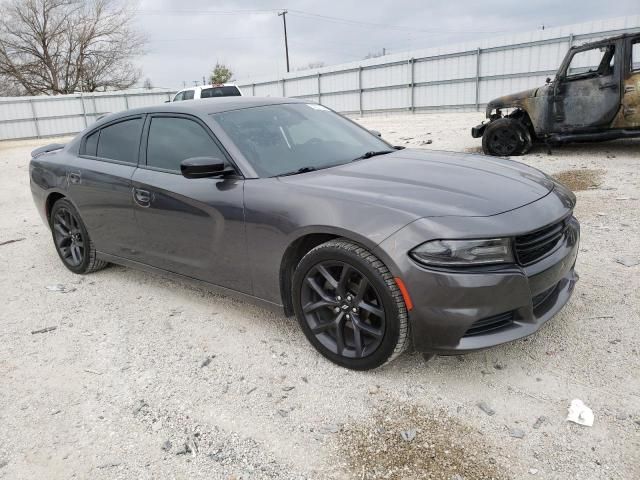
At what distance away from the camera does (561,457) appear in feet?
7.13

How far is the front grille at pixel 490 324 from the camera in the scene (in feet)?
8.27

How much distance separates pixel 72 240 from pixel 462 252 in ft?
12.8

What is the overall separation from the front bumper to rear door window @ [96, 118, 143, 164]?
2.62 m

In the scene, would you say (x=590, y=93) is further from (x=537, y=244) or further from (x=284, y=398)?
(x=284, y=398)

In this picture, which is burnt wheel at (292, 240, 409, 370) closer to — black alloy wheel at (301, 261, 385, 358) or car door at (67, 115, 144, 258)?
black alloy wheel at (301, 261, 385, 358)

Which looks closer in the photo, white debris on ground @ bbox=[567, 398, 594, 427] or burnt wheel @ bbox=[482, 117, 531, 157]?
white debris on ground @ bbox=[567, 398, 594, 427]

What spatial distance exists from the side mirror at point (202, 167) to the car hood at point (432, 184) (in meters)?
0.42

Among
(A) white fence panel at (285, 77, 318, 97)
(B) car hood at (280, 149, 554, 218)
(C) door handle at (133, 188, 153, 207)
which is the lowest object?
(C) door handle at (133, 188, 153, 207)

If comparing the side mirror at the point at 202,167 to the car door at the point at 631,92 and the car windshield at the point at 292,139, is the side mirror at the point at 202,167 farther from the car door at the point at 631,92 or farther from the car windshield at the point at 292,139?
the car door at the point at 631,92

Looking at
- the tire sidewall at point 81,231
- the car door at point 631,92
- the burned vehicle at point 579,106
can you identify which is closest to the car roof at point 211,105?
the tire sidewall at point 81,231

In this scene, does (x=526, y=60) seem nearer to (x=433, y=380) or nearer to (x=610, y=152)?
(x=610, y=152)

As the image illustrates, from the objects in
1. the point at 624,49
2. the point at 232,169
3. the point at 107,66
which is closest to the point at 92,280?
the point at 232,169

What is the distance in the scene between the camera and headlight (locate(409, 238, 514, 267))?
2447mm

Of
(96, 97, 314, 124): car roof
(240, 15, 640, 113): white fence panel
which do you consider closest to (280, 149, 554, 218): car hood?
(96, 97, 314, 124): car roof
